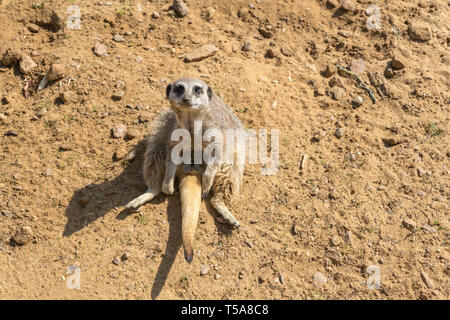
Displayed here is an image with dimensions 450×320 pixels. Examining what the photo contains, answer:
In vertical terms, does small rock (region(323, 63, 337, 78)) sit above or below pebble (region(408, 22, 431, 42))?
below

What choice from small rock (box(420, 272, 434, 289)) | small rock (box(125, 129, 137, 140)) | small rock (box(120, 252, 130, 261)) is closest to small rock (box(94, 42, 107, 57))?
small rock (box(125, 129, 137, 140))

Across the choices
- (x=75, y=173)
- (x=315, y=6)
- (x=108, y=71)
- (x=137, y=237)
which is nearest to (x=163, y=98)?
(x=108, y=71)

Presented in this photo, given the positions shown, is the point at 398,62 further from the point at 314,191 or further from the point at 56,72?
the point at 56,72

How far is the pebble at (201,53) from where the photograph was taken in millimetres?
4633

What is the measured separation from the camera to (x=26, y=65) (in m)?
4.39

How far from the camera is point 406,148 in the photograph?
13.3 ft

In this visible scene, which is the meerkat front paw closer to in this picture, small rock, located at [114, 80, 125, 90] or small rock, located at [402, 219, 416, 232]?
small rock, located at [114, 80, 125, 90]

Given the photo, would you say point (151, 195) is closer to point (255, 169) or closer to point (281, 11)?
point (255, 169)

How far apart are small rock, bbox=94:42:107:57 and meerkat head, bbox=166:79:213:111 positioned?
4.98 ft

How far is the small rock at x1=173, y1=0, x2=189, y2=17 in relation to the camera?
4.92 meters

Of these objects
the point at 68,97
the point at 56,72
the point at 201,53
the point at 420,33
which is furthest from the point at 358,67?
the point at 56,72

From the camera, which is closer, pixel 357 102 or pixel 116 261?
pixel 116 261

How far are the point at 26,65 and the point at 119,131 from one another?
1219 mm

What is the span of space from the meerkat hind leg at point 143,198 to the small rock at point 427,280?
6.91 ft
